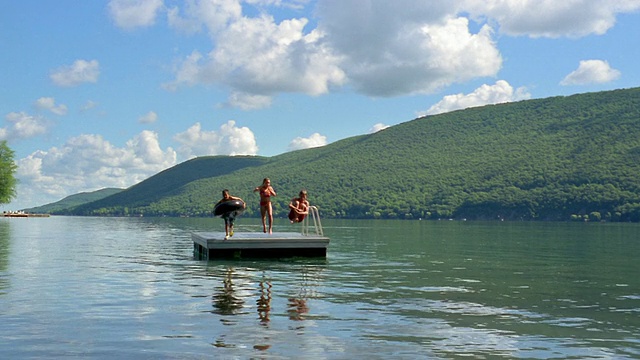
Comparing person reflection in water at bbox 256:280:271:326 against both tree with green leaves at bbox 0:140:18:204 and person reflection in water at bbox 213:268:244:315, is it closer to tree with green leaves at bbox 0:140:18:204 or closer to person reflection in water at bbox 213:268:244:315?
person reflection in water at bbox 213:268:244:315

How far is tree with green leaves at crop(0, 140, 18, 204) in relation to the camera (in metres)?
119

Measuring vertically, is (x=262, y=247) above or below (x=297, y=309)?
above

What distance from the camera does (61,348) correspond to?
11281mm

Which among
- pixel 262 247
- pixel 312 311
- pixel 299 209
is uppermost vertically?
pixel 299 209

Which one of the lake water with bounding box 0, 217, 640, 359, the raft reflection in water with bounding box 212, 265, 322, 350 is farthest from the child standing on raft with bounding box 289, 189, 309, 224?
the raft reflection in water with bounding box 212, 265, 322, 350

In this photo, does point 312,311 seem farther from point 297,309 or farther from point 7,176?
point 7,176

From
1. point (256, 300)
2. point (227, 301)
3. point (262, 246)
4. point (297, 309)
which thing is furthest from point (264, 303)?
point (262, 246)

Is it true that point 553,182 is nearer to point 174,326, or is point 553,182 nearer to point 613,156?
point 613,156

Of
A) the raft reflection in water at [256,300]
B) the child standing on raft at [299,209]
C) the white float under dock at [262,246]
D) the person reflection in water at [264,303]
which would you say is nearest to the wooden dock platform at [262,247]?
the white float under dock at [262,246]

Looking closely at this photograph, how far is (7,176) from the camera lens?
12044 centimetres

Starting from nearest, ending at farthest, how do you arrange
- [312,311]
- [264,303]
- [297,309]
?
[312,311]
[297,309]
[264,303]

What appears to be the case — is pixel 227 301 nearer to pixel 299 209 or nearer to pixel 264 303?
pixel 264 303

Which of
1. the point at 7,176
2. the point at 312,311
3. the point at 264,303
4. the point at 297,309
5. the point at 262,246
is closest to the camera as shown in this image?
the point at 312,311

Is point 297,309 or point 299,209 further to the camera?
point 299,209
